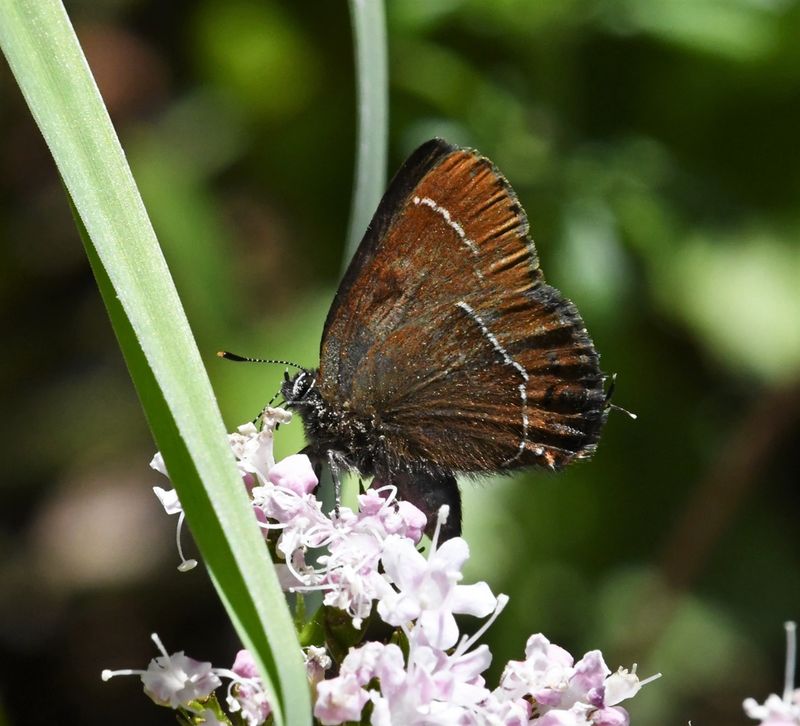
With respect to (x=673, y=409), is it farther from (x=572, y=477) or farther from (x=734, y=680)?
(x=734, y=680)

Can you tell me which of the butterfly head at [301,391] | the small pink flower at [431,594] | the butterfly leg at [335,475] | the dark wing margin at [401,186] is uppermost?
the dark wing margin at [401,186]

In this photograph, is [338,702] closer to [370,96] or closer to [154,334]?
[154,334]

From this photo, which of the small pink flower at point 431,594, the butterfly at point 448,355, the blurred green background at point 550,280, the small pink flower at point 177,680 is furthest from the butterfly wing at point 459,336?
the blurred green background at point 550,280

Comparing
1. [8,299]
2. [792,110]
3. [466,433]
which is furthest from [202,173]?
[466,433]

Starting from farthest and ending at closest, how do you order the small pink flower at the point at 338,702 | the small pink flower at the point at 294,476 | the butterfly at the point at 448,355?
the butterfly at the point at 448,355
the small pink flower at the point at 294,476
the small pink flower at the point at 338,702

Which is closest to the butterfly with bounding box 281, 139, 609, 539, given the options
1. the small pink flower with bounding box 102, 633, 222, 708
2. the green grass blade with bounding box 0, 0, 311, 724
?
the small pink flower with bounding box 102, 633, 222, 708

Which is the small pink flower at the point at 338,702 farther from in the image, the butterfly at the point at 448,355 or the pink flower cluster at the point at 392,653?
the butterfly at the point at 448,355

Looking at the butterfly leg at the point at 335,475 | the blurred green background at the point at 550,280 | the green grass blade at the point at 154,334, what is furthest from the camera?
the blurred green background at the point at 550,280

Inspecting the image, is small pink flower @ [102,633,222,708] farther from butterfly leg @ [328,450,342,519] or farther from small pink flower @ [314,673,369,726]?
butterfly leg @ [328,450,342,519]
